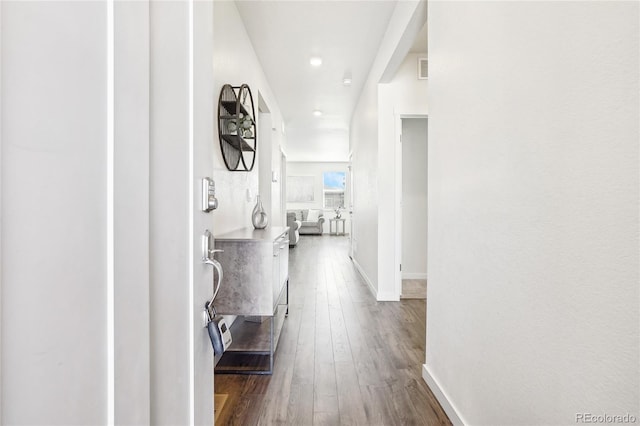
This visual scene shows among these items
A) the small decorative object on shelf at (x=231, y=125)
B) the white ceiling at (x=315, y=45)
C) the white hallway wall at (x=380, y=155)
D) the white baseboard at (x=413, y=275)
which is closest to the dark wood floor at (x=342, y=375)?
the white hallway wall at (x=380, y=155)

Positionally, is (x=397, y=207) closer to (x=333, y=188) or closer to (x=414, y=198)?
(x=414, y=198)

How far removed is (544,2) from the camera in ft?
3.13

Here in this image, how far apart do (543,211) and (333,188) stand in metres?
10.8

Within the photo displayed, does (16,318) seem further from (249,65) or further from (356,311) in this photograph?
(249,65)

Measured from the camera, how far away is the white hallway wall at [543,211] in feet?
2.42

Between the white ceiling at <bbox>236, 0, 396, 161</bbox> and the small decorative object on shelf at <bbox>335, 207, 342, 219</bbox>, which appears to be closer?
the white ceiling at <bbox>236, 0, 396, 161</bbox>

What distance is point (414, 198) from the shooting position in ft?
15.7

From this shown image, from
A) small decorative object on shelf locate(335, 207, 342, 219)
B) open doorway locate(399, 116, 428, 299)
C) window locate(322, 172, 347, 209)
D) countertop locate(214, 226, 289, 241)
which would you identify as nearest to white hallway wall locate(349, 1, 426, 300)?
open doorway locate(399, 116, 428, 299)

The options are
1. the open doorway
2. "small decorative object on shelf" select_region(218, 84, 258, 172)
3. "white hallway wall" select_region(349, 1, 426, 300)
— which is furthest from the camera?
the open doorway

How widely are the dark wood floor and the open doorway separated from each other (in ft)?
4.27

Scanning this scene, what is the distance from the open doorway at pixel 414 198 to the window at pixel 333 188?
6.98 meters

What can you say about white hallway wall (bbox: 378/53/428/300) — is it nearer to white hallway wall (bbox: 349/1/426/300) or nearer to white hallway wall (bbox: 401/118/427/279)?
white hallway wall (bbox: 349/1/426/300)

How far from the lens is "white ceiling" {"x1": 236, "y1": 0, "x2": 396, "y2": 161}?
2.83 metres

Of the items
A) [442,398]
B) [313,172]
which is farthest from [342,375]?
[313,172]
